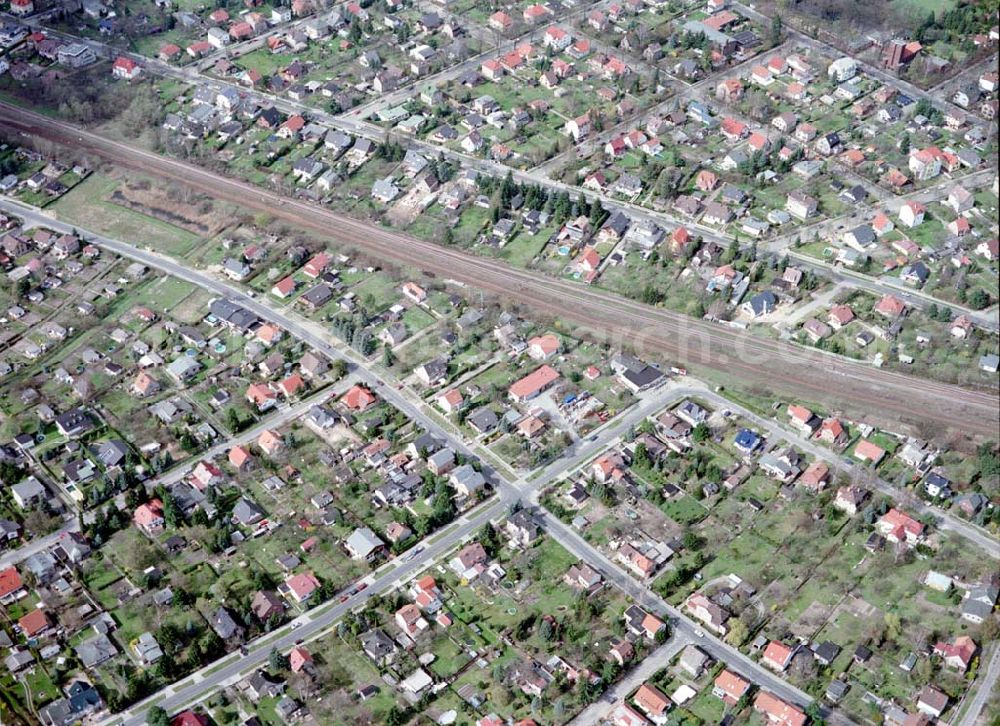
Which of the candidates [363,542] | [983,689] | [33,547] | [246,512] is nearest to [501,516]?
[363,542]

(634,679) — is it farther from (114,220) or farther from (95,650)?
(114,220)

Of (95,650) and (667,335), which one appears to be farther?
(667,335)

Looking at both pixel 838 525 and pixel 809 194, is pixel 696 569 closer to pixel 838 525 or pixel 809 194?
pixel 838 525

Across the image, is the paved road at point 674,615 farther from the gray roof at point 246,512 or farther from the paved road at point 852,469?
the gray roof at point 246,512

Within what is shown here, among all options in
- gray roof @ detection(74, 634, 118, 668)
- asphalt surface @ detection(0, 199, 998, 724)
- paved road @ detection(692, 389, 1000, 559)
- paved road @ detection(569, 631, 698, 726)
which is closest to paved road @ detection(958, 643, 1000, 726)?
Answer: asphalt surface @ detection(0, 199, 998, 724)

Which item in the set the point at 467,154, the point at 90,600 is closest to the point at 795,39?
the point at 467,154

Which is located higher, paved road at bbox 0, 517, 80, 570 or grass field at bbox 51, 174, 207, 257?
grass field at bbox 51, 174, 207, 257

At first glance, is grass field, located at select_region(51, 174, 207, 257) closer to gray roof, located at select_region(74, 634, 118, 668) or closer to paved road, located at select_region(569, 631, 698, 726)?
gray roof, located at select_region(74, 634, 118, 668)

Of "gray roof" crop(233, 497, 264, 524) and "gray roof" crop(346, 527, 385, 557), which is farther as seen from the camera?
"gray roof" crop(233, 497, 264, 524)
